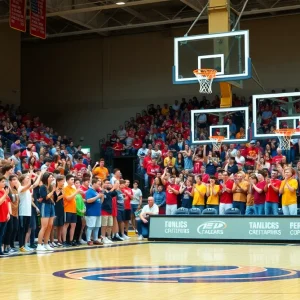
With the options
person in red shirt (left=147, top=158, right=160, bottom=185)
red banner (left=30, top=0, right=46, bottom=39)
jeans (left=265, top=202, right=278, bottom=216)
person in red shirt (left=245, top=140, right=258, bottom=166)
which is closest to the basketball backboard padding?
jeans (left=265, top=202, right=278, bottom=216)

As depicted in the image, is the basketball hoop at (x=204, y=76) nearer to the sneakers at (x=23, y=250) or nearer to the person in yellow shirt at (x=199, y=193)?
the person in yellow shirt at (x=199, y=193)

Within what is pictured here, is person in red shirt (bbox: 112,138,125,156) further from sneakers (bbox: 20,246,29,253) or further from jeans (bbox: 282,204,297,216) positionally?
sneakers (bbox: 20,246,29,253)

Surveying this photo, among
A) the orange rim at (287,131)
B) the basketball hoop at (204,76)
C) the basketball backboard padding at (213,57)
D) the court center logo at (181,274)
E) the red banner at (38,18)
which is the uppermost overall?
the red banner at (38,18)

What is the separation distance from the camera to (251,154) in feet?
79.7

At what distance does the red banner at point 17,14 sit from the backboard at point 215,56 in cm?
829

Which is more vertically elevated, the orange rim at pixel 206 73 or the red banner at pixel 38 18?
the red banner at pixel 38 18

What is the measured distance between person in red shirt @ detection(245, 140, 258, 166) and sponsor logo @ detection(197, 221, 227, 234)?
5.67 metres

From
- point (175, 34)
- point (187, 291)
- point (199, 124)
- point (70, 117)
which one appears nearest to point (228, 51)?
point (199, 124)

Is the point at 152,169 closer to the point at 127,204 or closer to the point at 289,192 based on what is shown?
the point at 127,204

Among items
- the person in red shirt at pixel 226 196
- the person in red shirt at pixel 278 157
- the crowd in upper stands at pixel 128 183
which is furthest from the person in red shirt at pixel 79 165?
the person in red shirt at pixel 278 157

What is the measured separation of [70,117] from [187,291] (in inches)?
1174

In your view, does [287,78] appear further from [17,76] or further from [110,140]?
A: [17,76]

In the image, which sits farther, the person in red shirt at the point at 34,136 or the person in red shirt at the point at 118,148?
the person in red shirt at the point at 118,148

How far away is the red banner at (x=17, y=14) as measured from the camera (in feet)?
80.0
